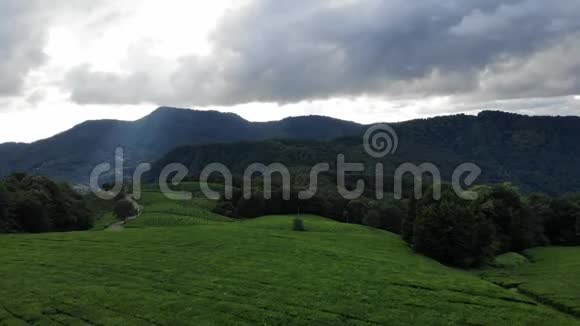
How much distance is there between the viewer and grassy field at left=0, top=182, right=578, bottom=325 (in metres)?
24.4

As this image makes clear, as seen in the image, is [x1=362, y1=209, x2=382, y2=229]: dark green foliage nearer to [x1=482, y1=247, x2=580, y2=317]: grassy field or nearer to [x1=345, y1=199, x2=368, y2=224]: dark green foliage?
[x1=345, y1=199, x2=368, y2=224]: dark green foliage

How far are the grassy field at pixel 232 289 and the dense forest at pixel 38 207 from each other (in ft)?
88.4

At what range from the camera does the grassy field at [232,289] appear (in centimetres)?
2438

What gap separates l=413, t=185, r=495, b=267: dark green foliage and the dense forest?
63.3 metres

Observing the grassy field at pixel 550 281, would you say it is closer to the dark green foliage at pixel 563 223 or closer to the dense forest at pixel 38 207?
the dark green foliage at pixel 563 223

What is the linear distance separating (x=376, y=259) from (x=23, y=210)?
62162 mm

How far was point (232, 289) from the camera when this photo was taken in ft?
97.2

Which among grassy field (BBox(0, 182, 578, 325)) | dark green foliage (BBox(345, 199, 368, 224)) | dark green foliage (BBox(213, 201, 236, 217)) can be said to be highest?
grassy field (BBox(0, 182, 578, 325))

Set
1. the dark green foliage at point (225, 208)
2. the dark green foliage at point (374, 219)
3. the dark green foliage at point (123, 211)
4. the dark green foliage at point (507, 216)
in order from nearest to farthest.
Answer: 1. the dark green foliage at point (507, 216)
2. the dark green foliage at point (123, 211)
3. the dark green foliage at point (374, 219)
4. the dark green foliage at point (225, 208)

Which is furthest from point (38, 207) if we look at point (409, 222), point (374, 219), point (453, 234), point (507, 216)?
point (507, 216)

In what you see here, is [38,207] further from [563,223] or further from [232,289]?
[563,223]

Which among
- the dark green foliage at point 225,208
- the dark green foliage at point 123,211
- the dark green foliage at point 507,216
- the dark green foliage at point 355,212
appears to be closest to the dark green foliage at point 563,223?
the dark green foliage at point 507,216

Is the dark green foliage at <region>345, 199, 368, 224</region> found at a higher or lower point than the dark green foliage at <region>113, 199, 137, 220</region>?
lower

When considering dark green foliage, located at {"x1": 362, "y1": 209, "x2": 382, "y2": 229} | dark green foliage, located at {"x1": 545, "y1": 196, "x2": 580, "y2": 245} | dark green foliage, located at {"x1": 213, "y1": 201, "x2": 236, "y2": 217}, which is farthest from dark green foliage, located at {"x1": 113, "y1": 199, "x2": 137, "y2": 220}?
dark green foliage, located at {"x1": 545, "y1": 196, "x2": 580, "y2": 245}
